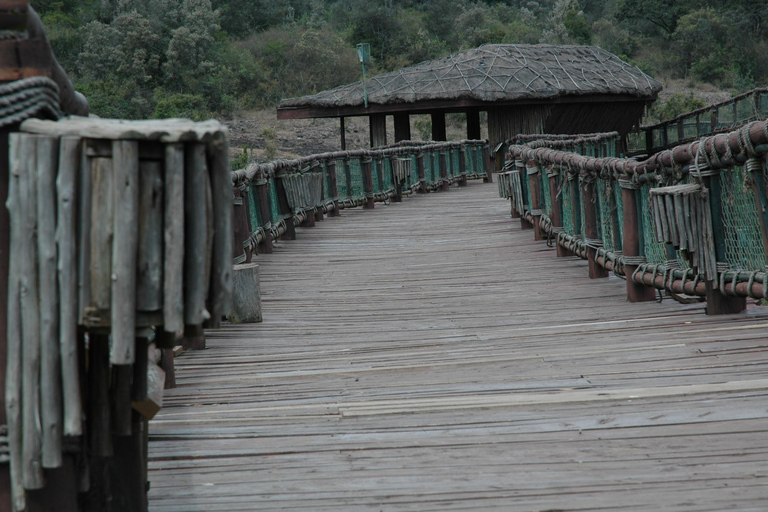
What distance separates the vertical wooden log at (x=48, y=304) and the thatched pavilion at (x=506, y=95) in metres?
19.3

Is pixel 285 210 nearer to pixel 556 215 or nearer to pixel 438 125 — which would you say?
pixel 556 215

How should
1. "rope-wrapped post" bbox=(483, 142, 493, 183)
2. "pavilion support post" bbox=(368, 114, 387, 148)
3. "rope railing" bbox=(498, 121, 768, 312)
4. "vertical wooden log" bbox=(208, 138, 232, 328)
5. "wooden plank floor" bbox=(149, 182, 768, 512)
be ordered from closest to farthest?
1. "vertical wooden log" bbox=(208, 138, 232, 328)
2. "wooden plank floor" bbox=(149, 182, 768, 512)
3. "rope railing" bbox=(498, 121, 768, 312)
4. "rope-wrapped post" bbox=(483, 142, 493, 183)
5. "pavilion support post" bbox=(368, 114, 387, 148)

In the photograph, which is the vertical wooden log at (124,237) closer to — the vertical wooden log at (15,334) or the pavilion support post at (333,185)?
the vertical wooden log at (15,334)

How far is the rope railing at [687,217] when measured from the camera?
424cm

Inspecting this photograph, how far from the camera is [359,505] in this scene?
8.35 feet

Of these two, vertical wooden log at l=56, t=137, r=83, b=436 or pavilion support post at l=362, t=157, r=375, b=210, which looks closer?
vertical wooden log at l=56, t=137, r=83, b=436

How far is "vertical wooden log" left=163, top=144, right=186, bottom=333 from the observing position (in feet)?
6.18

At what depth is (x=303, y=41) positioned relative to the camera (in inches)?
1511

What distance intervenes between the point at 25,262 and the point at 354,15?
42.5 meters

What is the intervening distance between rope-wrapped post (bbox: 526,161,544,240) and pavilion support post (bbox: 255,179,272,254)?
2.64m

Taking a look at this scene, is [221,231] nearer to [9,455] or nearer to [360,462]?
[9,455]

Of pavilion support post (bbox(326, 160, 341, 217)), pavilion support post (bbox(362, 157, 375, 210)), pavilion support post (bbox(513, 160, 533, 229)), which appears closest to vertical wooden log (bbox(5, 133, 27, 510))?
pavilion support post (bbox(513, 160, 533, 229))

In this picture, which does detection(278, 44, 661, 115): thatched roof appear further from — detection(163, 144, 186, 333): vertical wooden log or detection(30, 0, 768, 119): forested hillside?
detection(163, 144, 186, 333): vertical wooden log

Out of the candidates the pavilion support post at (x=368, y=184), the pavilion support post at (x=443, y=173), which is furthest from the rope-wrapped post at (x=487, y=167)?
the pavilion support post at (x=368, y=184)
